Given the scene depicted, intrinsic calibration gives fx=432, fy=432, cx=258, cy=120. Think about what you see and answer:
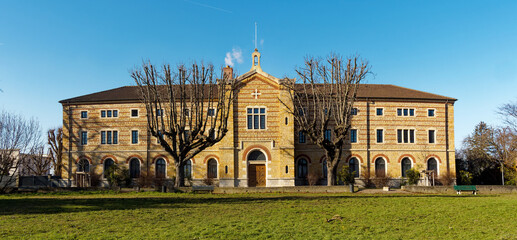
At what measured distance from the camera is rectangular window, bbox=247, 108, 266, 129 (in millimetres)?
39250

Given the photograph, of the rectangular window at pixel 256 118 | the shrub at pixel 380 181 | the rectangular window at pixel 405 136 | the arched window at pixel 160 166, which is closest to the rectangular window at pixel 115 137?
the arched window at pixel 160 166

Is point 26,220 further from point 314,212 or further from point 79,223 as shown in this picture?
point 314,212

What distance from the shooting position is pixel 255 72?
39156 millimetres

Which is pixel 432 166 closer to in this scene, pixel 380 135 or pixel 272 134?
pixel 380 135

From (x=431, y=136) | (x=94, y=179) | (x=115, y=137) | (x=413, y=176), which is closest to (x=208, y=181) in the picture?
(x=115, y=137)

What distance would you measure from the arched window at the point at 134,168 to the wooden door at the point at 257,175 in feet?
36.5

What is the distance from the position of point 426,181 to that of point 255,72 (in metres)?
19.1

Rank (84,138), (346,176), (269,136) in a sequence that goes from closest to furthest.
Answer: (346,176), (269,136), (84,138)

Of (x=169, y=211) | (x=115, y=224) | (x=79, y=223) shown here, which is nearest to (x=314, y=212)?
(x=169, y=211)

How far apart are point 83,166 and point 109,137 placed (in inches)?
147

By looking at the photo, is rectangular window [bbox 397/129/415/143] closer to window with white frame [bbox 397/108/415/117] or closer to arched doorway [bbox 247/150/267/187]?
window with white frame [bbox 397/108/415/117]

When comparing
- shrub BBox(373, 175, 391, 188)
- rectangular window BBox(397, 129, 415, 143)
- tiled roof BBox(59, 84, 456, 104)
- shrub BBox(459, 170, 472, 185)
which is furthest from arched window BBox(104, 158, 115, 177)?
shrub BBox(459, 170, 472, 185)

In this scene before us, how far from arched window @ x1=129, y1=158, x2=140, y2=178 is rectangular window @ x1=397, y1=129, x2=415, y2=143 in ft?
82.8

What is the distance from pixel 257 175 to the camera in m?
38.9
